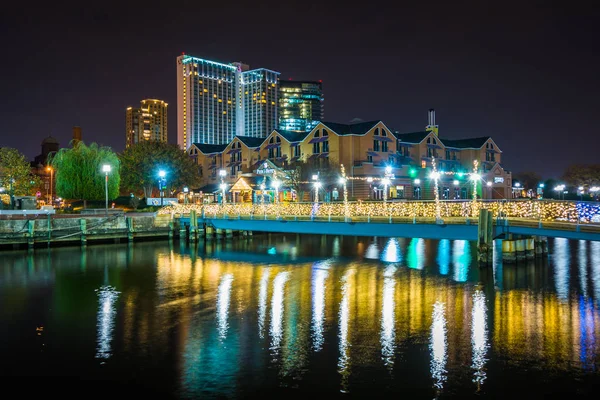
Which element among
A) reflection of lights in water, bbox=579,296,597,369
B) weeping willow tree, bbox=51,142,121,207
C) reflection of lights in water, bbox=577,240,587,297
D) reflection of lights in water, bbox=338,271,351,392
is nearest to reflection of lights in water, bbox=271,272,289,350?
reflection of lights in water, bbox=338,271,351,392

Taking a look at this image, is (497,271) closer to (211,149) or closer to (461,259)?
(461,259)

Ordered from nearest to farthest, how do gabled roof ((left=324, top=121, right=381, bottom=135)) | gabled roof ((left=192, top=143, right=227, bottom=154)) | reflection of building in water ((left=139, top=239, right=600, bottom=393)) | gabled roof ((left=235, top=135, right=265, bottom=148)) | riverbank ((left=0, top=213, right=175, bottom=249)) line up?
reflection of building in water ((left=139, top=239, right=600, bottom=393))
riverbank ((left=0, top=213, right=175, bottom=249))
gabled roof ((left=324, top=121, right=381, bottom=135))
gabled roof ((left=235, top=135, right=265, bottom=148))
gabled roof ((left=192, top=143, right=227, bottom=154))

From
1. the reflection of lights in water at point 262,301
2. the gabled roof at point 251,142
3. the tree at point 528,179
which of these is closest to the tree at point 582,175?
the tree at point 528,179

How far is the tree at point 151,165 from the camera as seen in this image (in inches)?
3307

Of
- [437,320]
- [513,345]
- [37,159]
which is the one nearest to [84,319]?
[437,320]

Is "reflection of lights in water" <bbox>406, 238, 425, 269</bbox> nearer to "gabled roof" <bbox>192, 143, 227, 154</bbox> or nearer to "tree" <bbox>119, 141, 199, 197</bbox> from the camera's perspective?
"tree" <bbox>119, 141, 199, 197</bbox>

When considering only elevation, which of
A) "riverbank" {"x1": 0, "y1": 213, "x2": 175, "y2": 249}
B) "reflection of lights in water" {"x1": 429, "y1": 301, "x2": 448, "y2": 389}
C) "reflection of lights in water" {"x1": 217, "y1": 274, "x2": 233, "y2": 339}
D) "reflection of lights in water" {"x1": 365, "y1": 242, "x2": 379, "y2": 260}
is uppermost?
"riverbank" {"x1": 0, "y1": 213, "x2": 175, "y2": 249}

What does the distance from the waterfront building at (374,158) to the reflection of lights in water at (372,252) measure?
60.3 ft

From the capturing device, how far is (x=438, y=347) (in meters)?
17.8

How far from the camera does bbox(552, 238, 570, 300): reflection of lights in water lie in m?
27.2

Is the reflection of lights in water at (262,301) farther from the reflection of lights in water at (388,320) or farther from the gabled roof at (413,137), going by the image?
the gabled roof at (413,137)

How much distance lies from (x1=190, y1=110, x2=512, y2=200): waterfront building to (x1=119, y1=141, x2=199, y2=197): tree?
412 inches

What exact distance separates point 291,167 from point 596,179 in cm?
7215

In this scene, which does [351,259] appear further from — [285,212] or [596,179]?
[596,179]
